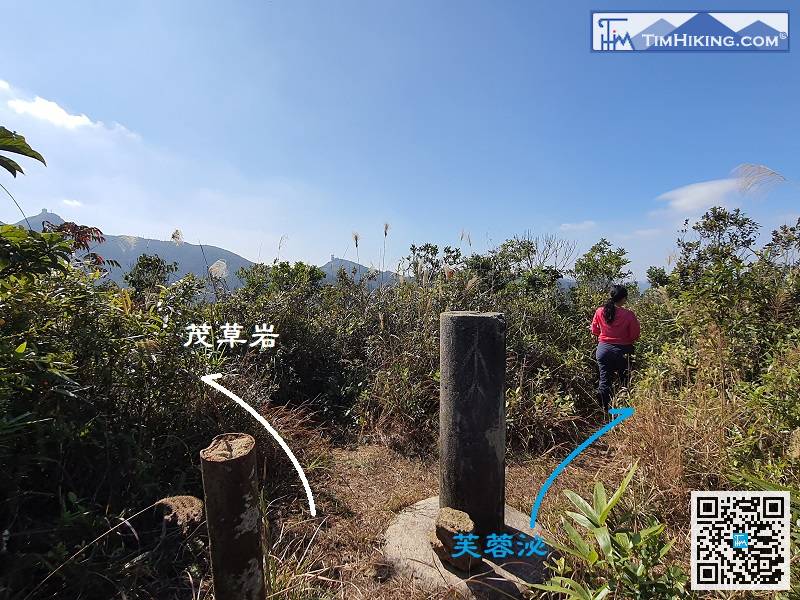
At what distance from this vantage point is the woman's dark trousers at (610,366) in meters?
3.95

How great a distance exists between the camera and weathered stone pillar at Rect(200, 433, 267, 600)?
4.12 feet

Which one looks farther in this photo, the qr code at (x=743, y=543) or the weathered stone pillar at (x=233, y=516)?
the qr code at (x=743, y=543)

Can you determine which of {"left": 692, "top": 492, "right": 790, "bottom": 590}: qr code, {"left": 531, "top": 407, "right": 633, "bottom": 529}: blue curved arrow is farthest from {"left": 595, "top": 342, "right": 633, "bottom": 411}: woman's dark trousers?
{"left": 692, "top": 492, "right": 790, "bottom": 590}: qr code

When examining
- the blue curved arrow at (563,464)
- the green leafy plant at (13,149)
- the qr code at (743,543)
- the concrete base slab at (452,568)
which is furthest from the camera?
the blue curved arrow at (563,464)

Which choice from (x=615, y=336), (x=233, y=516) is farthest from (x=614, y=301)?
(x=233, y=516)

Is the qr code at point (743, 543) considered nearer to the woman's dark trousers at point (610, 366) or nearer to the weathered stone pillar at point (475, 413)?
the weathered stone pillar at point (475, 413)

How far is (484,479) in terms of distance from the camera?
219cm

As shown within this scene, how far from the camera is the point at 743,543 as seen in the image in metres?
1.72

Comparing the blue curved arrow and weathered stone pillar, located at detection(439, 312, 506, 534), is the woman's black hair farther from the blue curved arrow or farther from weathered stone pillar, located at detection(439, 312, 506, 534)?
weathered stone pillar, located at detection(439, 312, 506, 534)

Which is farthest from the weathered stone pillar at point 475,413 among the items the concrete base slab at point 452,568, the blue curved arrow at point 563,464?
the blue curved arrow at point 563,464

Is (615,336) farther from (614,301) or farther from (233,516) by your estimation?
(233,516)

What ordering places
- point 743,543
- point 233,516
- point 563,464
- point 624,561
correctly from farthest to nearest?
point 563,464 → point 743,543 → point 624,561 → point 233,516

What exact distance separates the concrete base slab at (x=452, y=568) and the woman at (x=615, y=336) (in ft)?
7.13

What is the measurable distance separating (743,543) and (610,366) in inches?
94.5
